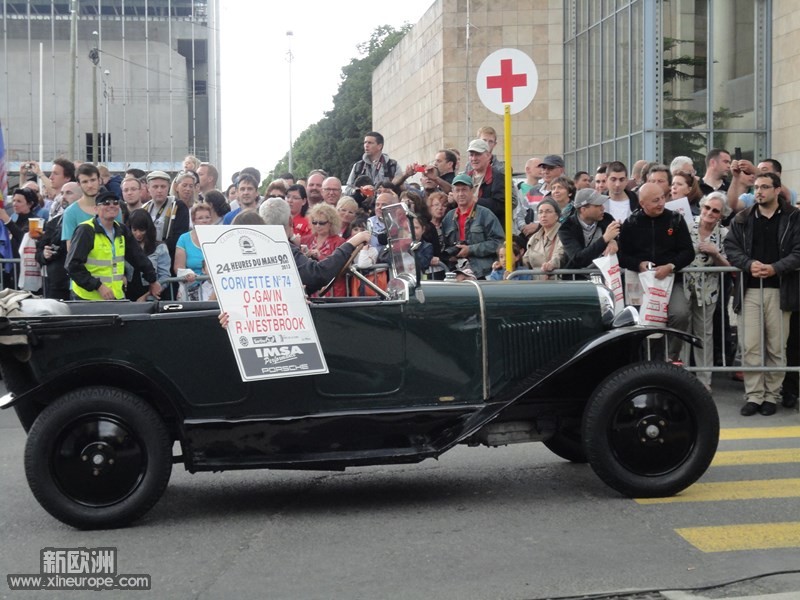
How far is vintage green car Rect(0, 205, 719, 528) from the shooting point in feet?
19.9

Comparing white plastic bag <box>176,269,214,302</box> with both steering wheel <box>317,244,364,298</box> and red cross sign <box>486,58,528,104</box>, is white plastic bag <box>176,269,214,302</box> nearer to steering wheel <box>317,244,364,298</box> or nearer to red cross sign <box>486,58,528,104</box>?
red cross sign <box>486,58,528,104</box>

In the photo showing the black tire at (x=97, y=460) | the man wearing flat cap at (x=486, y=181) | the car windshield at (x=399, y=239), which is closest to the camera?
the black tire at (x=97, y=460)

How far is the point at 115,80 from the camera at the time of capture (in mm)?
61531

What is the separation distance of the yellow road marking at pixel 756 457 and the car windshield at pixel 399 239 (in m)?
2.69

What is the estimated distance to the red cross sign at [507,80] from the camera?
10.2 m

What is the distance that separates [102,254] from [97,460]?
3720 millimetres

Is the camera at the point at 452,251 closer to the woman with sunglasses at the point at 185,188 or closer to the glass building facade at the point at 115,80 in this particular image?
the woman with sunglasses at the point at 185,188

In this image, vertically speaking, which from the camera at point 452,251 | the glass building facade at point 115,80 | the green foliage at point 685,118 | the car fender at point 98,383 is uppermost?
the glass building facade at point 115,80

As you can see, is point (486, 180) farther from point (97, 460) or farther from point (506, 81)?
point (97, 460)

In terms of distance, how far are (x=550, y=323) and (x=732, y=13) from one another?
1640 centimetres

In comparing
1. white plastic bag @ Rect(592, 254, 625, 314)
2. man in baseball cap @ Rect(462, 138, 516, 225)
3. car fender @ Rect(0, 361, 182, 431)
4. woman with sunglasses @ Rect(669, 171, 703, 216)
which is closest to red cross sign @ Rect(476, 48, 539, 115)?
man in baseball cap @ Rect(462, 138, 516, 225)

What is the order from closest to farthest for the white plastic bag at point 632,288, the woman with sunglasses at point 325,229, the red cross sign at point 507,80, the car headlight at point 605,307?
the car headlight at point 605,307 < the woman with sunglasses at point 325,229 < the white plastic bag at point 632,288 < the red cross sign at point 507,80

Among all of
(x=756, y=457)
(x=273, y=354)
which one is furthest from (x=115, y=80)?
(x=273, y=354)

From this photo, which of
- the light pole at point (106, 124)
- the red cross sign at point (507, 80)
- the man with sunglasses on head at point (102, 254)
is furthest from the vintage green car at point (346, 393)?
the light pole at point (106, 124)
